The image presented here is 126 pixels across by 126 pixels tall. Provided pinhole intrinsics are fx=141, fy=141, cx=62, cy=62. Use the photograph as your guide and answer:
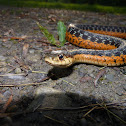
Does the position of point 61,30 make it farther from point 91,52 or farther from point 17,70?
point 17,70

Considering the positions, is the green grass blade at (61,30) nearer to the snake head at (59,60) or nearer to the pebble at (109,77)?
the snake head at (59,60)

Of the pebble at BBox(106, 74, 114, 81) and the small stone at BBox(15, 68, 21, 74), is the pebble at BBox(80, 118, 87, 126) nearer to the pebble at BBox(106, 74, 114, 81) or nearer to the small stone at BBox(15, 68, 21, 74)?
the pebble at BBox(106, 74, 114, 81)

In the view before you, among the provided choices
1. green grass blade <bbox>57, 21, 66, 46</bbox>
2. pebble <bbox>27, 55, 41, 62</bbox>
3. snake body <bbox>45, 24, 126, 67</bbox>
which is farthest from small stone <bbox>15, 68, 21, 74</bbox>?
green grass blade <bbox>57, 21, 66, 46</bbox>

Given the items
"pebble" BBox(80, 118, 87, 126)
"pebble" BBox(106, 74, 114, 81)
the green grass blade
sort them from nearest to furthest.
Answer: "pebble" BBox(80, 118, 87, 126)
"pebble" BBox(106, 74, 114, 81)
the green grass blade

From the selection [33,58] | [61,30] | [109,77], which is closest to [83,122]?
[109,77]

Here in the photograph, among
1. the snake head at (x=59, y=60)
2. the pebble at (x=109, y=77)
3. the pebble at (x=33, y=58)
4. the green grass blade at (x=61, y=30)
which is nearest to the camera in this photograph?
the snake head at (x=59, y=60)

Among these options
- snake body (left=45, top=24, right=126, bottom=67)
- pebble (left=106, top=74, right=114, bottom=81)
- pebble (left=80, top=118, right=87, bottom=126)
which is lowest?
pebble (left=80, top=118, right=87, bottom=126)

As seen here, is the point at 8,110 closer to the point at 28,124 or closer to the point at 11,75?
the point at 28,124

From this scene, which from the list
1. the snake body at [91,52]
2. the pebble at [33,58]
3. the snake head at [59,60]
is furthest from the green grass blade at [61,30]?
the snake head at [59,60]

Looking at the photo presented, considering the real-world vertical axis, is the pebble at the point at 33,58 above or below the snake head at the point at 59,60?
below

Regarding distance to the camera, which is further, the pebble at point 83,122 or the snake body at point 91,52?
the snake body at point 91,52

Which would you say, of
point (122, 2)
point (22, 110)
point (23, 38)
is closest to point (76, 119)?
point (22, 110)

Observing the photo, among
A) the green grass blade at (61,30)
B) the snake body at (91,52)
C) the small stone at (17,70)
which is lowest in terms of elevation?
the small stone at (17,70)
